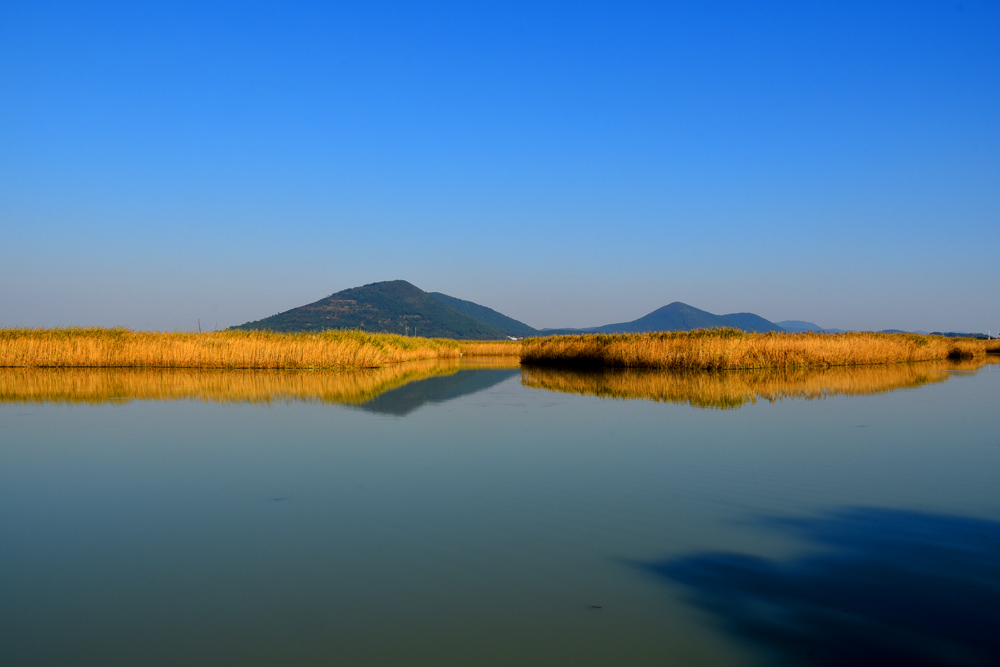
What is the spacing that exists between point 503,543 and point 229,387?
1517cm

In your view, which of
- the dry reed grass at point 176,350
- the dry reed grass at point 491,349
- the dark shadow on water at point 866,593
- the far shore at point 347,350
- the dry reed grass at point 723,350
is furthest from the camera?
the dry reed grass at point 491,349

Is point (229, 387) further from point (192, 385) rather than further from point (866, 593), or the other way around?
point (866, 593)

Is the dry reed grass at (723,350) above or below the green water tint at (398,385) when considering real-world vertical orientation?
above

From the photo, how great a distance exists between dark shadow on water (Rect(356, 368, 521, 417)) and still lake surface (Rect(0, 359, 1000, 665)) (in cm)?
272

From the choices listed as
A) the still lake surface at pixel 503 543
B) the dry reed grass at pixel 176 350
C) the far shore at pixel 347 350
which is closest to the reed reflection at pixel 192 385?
the dry reed grass at pixel 176 350

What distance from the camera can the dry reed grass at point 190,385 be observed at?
15.6 metres

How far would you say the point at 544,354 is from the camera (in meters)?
33.2

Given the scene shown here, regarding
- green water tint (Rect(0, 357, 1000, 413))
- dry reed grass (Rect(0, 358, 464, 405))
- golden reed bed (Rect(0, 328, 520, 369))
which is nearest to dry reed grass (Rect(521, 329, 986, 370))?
green water tint (Rect(0, 357, 1000, 413))

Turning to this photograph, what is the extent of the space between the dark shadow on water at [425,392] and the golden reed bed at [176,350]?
6852 mm

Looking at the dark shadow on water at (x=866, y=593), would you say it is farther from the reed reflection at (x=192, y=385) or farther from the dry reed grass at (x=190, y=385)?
the dry reed grass at (x=190, y=385)

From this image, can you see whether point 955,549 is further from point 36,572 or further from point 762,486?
point 36,572

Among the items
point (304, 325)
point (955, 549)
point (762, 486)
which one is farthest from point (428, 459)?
point (304, 325)

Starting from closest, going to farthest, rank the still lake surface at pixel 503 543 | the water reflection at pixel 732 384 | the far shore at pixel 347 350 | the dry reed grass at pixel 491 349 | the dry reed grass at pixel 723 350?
the still lake surface at pixel 503 543 < the water reflection at pixel 732 384 < the dry reed grass at pixel 723 350 < the far shore at pixel 347 350 < the dry reed grass at pixel 491 349

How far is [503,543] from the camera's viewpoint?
4.93 metres
